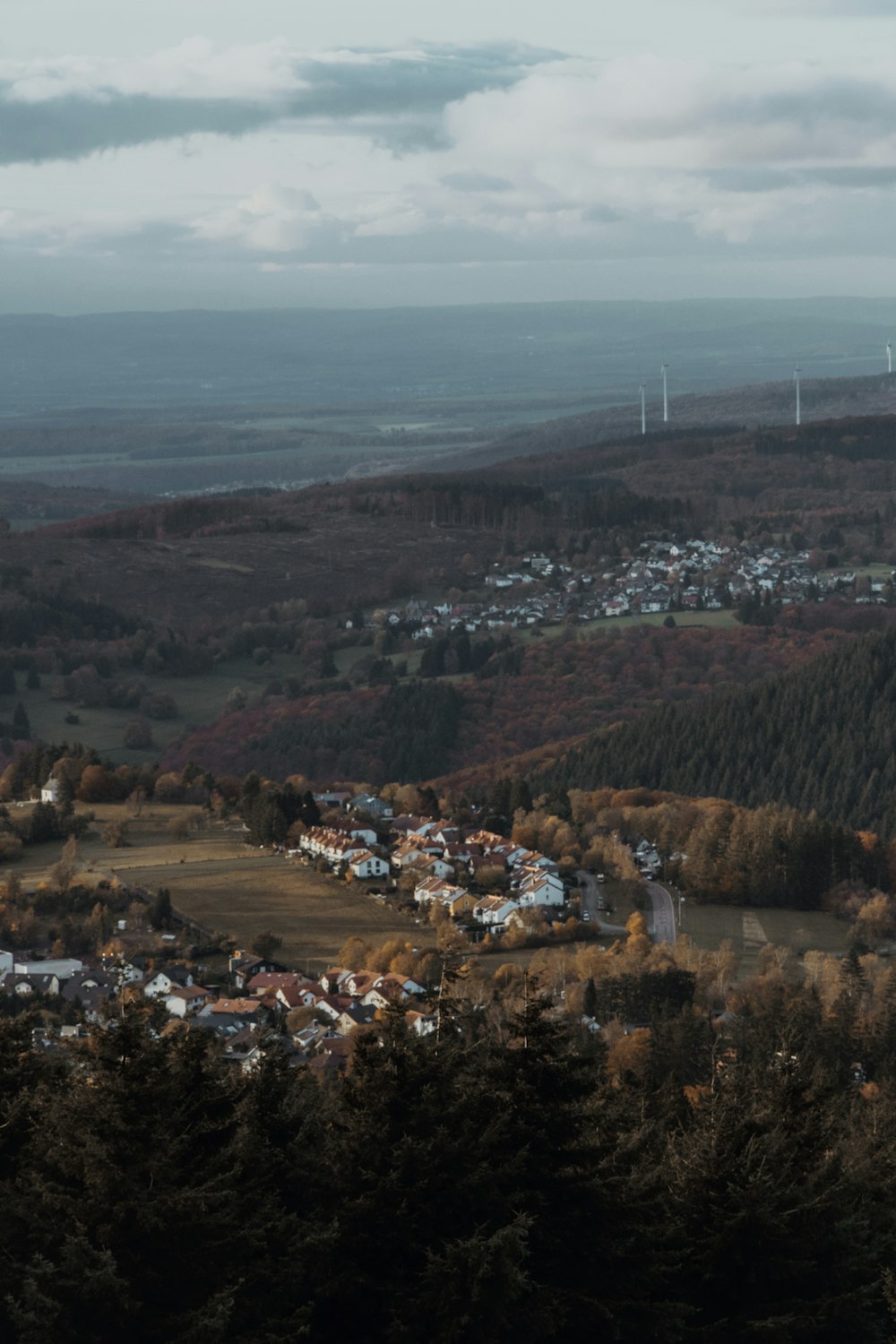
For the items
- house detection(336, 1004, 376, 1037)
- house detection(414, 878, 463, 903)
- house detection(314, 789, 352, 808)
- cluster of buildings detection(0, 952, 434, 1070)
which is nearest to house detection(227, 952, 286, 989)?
cluster of buildings detection(0, 952, 434, 1070)

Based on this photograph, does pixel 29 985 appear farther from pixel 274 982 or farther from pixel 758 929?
pixel 758 929

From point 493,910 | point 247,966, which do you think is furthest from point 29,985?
point 493,910

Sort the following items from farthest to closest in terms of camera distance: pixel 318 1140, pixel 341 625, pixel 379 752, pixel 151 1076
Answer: pixel 341 625 < pixel 379 752 < pixel 318 1140 < pixel 151 1076

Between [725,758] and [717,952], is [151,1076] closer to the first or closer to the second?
[717,952]

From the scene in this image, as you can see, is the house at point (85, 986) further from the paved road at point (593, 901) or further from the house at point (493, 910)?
the paved road at point (593, 901)

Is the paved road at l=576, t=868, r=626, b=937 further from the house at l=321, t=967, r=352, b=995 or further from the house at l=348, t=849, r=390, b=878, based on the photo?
the house at l=321, t=967, r=352, b=995

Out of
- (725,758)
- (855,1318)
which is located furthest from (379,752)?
(855,1318)
